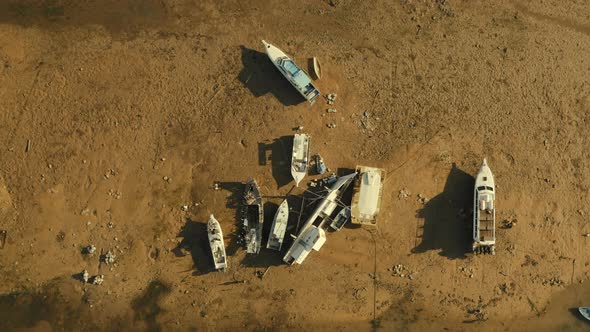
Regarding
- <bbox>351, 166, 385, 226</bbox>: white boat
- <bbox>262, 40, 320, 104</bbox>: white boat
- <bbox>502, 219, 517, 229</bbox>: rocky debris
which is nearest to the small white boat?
<bbox>502, 219, 517, 229</bbox>: rocky debris

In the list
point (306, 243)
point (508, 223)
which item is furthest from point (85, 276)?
point (508, 223)

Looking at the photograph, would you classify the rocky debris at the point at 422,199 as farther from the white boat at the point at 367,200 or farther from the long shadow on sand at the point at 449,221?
the white boat at the point at 367,200

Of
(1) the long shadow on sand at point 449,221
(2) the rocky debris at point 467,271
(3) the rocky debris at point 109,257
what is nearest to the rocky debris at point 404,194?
(1) the long shadow on sand at point 449,221

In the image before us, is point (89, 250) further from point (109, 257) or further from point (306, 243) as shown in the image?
point (306, 243)

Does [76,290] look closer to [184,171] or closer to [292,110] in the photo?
[184,171]

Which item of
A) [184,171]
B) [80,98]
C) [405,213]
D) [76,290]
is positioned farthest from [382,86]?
[76,290]
